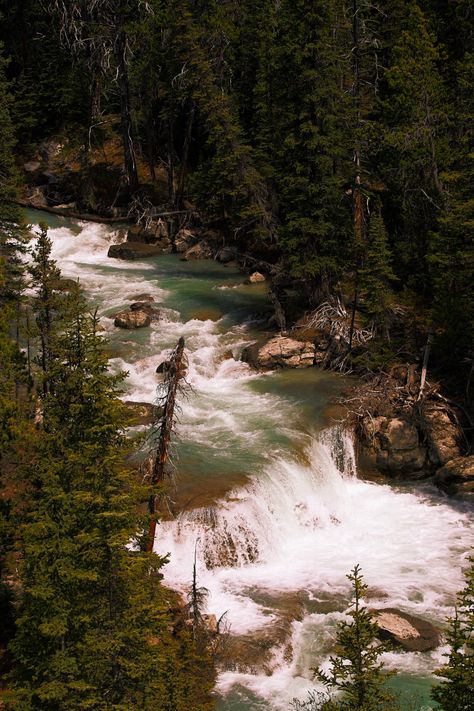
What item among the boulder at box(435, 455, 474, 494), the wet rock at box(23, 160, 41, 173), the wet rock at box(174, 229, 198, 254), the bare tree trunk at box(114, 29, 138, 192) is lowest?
the boulder at box(435, 455, 474, 494)

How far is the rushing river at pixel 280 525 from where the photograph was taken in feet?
52.0

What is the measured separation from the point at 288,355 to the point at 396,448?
6.38 m

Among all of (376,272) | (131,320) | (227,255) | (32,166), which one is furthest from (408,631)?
(32,166)

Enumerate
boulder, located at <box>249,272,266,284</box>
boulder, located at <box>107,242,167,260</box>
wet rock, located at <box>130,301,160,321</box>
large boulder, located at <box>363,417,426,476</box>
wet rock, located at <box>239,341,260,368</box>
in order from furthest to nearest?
boulder, located at <box>107,242,167,260</box>, boulder, located at <box>249,272,266,284</box>, wet rock, located at <box>130,301,160,321</box>, wet rock, located at <box>239,341,260,368</box>, large boulder, located at <box>363,417,426,476</box>

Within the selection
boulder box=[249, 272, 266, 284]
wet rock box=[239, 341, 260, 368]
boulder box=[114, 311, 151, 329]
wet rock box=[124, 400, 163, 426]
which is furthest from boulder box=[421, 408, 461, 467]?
boulder box=[249, 272, 266, 284]

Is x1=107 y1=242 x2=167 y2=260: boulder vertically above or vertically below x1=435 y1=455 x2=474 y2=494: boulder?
above

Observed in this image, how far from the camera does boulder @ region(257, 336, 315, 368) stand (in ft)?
91.0

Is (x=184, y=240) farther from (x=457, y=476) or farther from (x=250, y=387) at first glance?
(x=457, y=476)

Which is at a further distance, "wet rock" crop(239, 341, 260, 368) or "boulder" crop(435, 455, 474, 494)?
"wet rock" crop(239, 341, 260, 368)

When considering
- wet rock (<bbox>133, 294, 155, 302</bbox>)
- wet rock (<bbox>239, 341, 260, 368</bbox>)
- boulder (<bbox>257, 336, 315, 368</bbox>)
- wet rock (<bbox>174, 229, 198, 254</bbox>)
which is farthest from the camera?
wet rock (<bbox>174, 229, 198, 254</bbox>)

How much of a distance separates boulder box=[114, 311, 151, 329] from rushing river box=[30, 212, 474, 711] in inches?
26.3

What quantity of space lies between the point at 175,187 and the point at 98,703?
4021cm

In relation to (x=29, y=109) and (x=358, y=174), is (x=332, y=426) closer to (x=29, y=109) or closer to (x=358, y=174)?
(x=358, y=174)

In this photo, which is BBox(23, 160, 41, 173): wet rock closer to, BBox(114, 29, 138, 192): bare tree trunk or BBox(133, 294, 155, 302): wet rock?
BBox(114, 29, 138, 192): bare tree trunk
